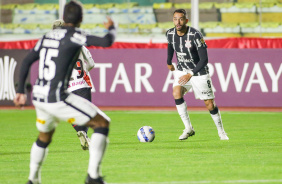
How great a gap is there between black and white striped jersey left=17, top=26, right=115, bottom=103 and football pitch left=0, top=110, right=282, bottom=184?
1.07 metres

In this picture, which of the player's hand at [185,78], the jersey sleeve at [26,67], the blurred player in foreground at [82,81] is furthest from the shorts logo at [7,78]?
the jersey sleeve at [26,67]

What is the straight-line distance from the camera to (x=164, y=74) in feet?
61.1

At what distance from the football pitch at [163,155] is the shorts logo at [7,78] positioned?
352 cm

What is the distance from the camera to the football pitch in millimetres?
7289

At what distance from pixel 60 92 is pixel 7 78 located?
505 inches

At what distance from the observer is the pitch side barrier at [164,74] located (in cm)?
1805

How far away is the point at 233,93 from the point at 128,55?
301cm

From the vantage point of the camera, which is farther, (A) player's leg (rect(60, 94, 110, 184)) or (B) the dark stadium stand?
(B) the dark stadium stand

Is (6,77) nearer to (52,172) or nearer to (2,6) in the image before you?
(2,6)

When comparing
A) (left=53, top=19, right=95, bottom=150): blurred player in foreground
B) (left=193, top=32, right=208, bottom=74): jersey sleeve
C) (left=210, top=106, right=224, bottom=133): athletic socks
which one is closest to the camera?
(left=53, top=19, right=95, bottom=150): blurred player in foreground

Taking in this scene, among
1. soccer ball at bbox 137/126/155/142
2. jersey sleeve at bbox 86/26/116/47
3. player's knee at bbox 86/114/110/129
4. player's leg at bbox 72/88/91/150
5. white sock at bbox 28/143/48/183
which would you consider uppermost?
jersey sleeve at bbox 86/26/116/47

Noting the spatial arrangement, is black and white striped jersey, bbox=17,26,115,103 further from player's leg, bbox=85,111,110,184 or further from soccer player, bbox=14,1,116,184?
player's leg, bbox=85,111,110,184

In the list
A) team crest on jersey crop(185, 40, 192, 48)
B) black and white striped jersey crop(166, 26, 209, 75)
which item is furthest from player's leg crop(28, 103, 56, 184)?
team crest on jersey crop(185, 40, 192, 48)

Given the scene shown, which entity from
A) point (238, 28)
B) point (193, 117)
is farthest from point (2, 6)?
point (193, 117)
